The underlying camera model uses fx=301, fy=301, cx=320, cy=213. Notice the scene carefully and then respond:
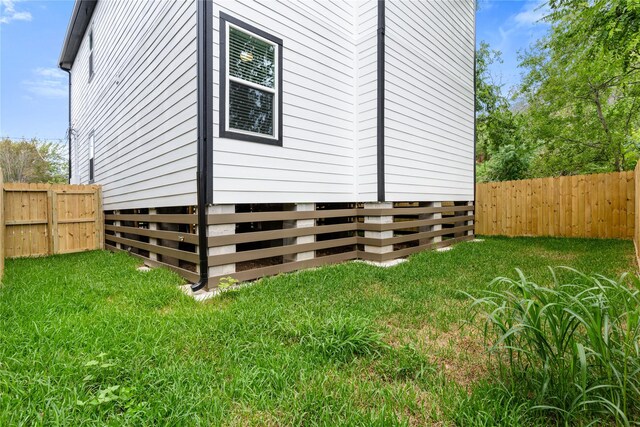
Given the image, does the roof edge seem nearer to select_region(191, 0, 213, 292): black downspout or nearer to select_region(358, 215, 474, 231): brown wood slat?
select_region(191, 0, 213, 292): black downspout

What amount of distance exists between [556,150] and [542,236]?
21.8 ft

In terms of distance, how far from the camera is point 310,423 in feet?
4.18

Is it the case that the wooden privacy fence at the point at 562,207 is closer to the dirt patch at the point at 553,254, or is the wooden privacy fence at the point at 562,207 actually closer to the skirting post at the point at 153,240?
the dirt patch at the point at 553,254

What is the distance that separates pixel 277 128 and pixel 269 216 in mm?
1215

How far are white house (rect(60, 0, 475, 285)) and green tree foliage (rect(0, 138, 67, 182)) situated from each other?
16.6 m

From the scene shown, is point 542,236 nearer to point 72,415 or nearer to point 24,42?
point 72,415

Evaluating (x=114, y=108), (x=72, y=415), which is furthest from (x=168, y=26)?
(x=72, y=415)

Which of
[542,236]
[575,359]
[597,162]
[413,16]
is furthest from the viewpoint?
[597,162]

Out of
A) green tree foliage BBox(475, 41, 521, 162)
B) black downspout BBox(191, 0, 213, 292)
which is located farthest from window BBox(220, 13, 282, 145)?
green tree foliage BBox(475, 41, 521, 162)

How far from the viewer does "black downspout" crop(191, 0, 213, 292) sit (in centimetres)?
338

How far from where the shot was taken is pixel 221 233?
11.5ft

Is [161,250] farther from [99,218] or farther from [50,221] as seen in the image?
[99,218]

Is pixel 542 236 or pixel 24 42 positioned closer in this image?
pixel 542 236

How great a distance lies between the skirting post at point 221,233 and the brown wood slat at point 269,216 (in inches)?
2.0
